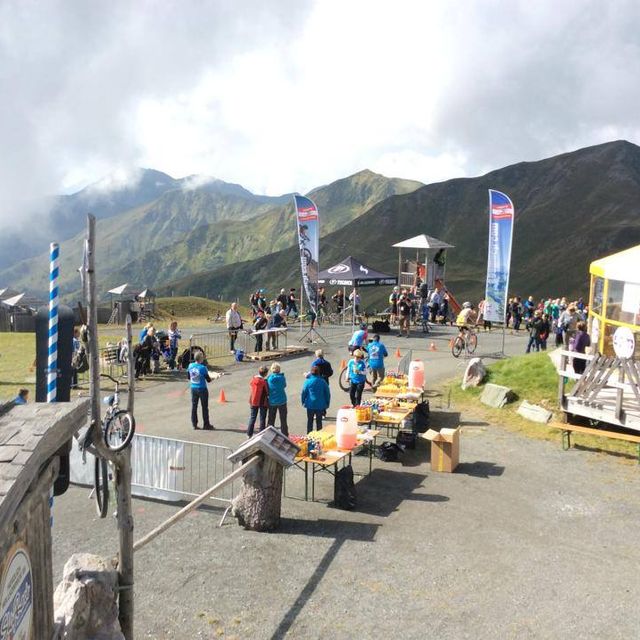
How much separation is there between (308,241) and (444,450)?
14.3 meters

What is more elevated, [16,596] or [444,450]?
[16,596]

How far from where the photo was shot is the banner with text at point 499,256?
21531 mm

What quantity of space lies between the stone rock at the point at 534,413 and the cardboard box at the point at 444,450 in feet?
11.8

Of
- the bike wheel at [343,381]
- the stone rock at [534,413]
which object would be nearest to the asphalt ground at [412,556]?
the stone rock at [534,413]

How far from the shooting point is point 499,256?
854 inches

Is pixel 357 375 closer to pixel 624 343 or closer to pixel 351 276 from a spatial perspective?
pixel 624 343

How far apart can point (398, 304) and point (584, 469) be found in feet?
57.1

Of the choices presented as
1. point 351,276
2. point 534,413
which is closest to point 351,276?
point 351,276

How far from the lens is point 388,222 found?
13950cm

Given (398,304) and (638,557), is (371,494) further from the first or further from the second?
(398,304)

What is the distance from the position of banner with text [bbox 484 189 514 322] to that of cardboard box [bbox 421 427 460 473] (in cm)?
1076

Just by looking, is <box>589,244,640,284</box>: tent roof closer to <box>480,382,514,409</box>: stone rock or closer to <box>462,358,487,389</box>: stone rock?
<box>480,382,514,409</box>: stone rock

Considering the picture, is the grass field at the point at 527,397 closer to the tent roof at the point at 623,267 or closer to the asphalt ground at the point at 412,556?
the asphalt ground at the point at 412,556

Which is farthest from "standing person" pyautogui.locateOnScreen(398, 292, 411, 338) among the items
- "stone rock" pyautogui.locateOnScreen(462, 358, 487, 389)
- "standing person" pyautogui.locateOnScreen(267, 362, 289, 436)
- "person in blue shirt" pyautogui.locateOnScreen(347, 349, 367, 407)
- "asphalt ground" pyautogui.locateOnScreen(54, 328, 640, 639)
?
"standing person" pyautogui.locateOnScreen(267, 362, 289, 436)
